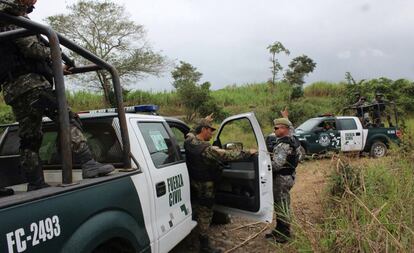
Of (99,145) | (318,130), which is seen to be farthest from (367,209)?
(318,130)

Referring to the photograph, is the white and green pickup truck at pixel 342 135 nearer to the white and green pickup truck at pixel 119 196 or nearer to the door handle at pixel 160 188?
the white and green pickup truck at pixel 119 196

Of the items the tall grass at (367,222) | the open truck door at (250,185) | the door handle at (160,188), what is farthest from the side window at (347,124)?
the door handle at (160,188)

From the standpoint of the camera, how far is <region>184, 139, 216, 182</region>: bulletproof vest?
436 cm

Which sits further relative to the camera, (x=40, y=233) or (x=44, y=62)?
(x=44, y=62)

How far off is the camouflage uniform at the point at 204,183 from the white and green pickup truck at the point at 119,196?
0.20 m

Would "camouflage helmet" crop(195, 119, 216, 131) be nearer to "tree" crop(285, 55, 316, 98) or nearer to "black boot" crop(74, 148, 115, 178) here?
"black boot" crop(74, 148, 115, 178)

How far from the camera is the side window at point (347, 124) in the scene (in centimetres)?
1271

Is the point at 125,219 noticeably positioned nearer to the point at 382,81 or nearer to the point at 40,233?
the point at 40,233

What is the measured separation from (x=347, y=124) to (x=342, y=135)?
0.48 m

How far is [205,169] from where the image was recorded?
14.3 feet

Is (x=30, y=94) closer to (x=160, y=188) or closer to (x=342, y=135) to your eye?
(x=160, y=188)

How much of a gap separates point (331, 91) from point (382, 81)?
240 inches

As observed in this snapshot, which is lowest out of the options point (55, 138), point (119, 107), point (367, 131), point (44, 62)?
point (367, 131)

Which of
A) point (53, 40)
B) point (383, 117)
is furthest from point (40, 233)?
point (383, 117)
